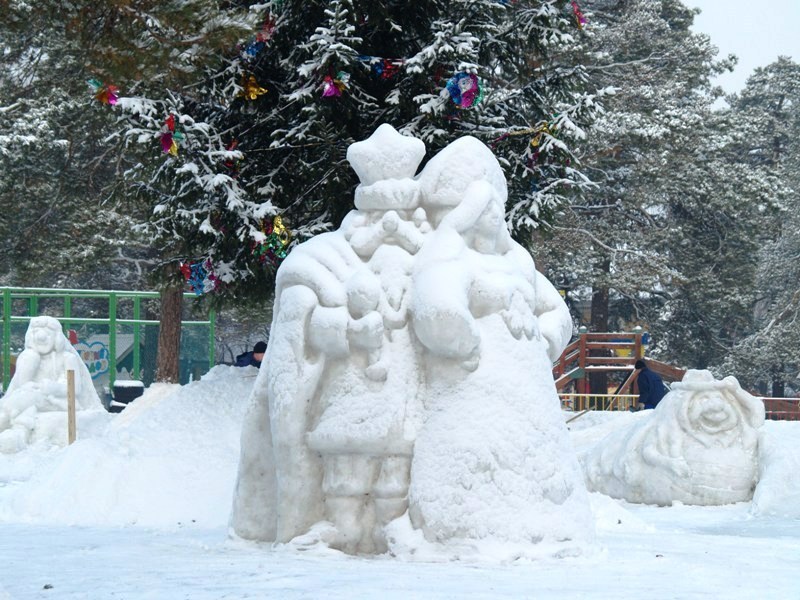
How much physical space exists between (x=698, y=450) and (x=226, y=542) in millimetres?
5115

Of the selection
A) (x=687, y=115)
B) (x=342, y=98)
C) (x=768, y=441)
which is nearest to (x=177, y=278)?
(x=342, y=98)

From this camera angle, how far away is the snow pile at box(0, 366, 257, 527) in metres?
8.68

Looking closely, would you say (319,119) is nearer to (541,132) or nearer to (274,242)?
(274,242)

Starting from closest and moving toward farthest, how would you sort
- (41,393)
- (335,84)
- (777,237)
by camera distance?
(335,84) → (41,393) → (777,237)

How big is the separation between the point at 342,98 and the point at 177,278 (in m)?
2.84

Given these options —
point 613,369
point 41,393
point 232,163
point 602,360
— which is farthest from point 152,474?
point 602,360

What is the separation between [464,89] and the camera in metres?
11.7

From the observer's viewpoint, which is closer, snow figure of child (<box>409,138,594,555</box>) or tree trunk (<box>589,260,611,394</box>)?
snow figure of child (<box>409,138,594,555</box>)

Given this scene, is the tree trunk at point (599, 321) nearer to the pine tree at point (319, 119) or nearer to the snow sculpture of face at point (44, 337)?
the pine tree at point (319, 119)

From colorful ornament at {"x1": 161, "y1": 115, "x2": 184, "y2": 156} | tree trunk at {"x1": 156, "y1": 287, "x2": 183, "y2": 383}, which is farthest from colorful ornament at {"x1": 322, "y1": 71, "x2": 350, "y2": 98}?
tree trunk at {"x1": 156, "y1": 287, "x2": 183, "y2": 383}

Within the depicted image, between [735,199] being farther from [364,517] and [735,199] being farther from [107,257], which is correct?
[364,517]

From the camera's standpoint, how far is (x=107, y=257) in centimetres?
2411

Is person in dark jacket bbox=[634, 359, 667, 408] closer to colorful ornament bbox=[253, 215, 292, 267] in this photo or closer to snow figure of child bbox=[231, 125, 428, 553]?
colorful ornament bbox=[253, 215, 292, 267]

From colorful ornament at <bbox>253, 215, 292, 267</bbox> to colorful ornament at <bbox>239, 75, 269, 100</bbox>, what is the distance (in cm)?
141
